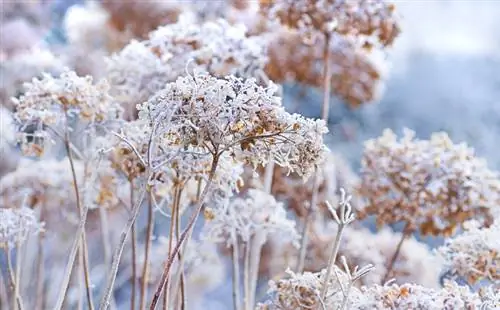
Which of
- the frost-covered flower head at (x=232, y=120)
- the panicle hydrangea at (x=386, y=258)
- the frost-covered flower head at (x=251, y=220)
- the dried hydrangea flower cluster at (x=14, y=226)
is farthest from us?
the panicle hydrangea at (x=386, y=258)

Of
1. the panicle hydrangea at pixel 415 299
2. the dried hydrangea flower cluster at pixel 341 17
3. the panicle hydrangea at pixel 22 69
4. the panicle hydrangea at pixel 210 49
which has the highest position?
the panicle hydrangea at pixel 22 69

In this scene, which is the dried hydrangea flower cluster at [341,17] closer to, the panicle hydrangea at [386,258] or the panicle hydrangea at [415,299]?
the panicle hydrangea at [386,258]

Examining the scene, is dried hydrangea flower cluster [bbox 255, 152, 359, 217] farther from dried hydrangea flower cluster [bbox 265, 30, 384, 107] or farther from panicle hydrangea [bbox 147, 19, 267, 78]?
panicle hydrangea [bbox 147, 19, 267, 78]

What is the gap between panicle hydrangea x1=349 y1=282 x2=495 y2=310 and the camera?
2.67 ft

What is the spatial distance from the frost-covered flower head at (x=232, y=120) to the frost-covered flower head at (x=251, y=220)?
40cm

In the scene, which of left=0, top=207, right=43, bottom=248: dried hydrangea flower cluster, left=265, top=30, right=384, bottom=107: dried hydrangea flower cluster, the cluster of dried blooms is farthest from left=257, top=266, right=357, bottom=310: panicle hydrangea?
left=265, top=30, right=384, bottom=107: dried hydrangea flower cluster

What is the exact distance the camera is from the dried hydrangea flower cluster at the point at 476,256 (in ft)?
3.23

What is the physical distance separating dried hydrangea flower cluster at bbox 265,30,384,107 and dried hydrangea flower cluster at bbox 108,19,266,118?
0.35 metres

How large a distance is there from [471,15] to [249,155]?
2.82m

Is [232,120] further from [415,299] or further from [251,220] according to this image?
[251,220]

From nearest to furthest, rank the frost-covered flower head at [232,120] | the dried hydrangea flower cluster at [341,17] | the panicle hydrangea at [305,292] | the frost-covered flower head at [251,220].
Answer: the frost-covered flower head at [232,120], the panicle hydrangea at [305,292], the frost-covered flower head at [251,220], the dried hydrangea flower cluster at [341,17]

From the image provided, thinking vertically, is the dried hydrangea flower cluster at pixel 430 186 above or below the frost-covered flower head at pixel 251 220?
above

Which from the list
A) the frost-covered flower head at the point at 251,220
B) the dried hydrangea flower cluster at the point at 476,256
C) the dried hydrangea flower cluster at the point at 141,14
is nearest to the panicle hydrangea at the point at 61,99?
the frost-covered flower head at the point at 251,220

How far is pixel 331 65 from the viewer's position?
163cm
